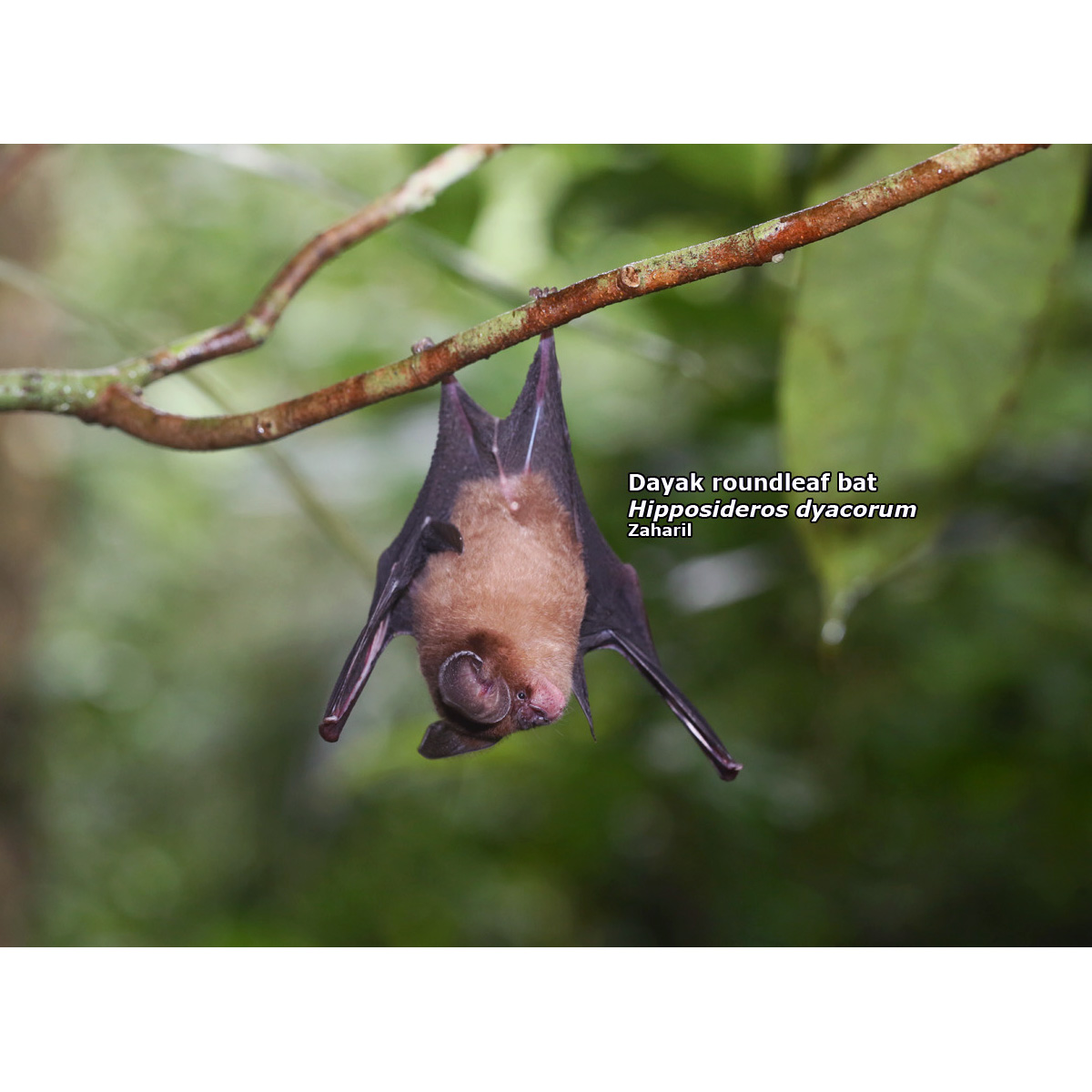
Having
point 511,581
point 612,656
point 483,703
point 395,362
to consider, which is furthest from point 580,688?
point 612,656

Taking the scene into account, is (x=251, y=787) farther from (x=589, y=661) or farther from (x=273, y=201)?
(x=273, y=201)

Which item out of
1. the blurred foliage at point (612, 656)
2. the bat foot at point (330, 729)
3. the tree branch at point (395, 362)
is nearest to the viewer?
the tree branch at point (395, 362)

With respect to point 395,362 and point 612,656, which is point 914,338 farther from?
point 612,656

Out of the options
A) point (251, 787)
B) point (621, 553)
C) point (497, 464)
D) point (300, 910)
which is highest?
point (497, 464)

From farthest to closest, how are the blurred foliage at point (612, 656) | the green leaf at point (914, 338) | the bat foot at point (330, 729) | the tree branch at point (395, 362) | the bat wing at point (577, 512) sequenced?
1. the blurred foliage at point (612, 656)
2. the green leaf at point (914, 338)
3. the bat wing at point (577, 512)
4. the bat foot at point (330, 729)
5. the tree branch at point (395, 362)

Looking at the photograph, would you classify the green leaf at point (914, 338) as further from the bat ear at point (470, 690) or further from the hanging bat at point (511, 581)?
the bat ear at point (470, 690)

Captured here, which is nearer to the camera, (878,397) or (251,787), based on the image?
(878,397)

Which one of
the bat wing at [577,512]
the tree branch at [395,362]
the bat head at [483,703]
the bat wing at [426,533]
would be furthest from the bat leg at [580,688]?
the tree branch at [395,362]

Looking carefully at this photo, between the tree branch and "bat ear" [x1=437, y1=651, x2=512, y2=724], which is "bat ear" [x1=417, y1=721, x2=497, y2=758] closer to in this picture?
"bat ear" [x1=437, y1=651, x2=512, y2=724]
